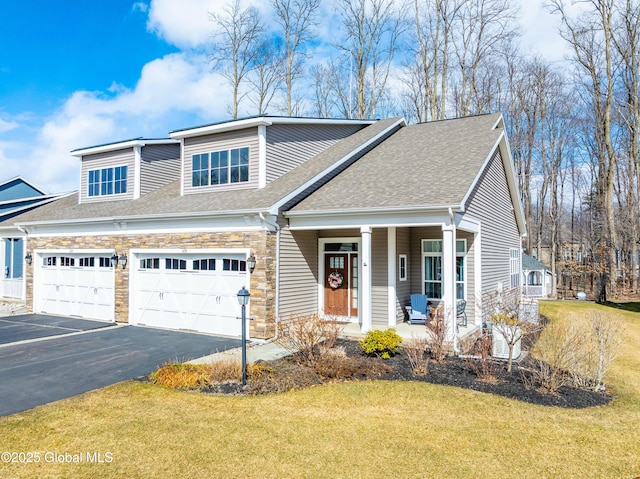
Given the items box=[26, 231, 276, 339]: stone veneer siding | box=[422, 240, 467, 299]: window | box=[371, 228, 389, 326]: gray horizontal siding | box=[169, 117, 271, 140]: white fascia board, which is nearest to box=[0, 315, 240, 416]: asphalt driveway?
box=[26, 231, 276, 339]: stone veneer siding

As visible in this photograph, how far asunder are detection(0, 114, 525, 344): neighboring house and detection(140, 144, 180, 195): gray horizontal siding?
55 mm

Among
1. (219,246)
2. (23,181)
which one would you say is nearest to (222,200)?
(219,246)

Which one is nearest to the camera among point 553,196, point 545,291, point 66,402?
point 66,402

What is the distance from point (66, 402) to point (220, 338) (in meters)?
5.22

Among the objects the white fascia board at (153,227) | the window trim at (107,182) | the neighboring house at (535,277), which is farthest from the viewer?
the neighboring house at (535,277)

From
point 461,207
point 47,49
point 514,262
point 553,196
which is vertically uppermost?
point 47,49

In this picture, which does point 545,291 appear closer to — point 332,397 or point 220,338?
point 220,338

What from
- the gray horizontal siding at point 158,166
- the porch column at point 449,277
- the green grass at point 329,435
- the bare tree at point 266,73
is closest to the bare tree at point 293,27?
the bare tree at point 266,73

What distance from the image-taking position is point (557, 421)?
6309 millimetres

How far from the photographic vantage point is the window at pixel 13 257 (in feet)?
64.6

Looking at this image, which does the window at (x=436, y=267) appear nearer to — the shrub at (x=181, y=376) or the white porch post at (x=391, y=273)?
the white porch post at (x=391, y=273)

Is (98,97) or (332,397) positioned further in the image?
(98,97)

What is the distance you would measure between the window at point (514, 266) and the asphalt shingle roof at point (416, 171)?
5.73 meters

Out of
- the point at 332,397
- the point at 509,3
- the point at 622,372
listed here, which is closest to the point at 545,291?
the point at 509,3
